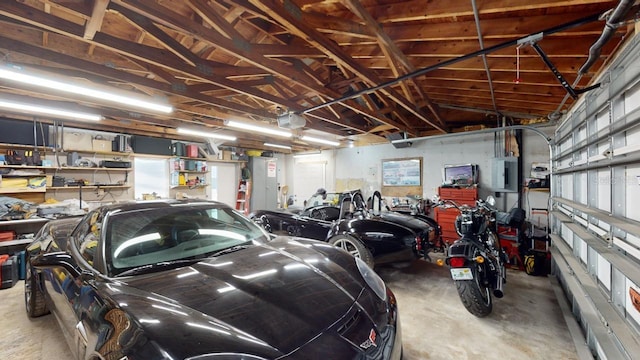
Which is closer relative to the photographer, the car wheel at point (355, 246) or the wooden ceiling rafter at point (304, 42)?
the wooden ceiling rafter at point (304, 42)

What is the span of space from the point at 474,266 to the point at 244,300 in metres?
2.38

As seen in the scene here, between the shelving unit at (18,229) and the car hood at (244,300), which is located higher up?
the car hood at (244,300)

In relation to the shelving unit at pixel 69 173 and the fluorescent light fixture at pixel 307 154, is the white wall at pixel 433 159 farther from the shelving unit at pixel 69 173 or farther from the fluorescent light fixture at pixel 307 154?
the shelving unit at pixel 69 173

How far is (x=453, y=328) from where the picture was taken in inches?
101

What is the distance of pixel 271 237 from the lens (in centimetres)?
238

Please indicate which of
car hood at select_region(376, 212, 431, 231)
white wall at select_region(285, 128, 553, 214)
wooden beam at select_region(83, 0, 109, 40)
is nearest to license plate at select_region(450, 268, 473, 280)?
car hood at select_region(376, 212, 431, 231)

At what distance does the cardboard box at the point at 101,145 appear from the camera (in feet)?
18.7

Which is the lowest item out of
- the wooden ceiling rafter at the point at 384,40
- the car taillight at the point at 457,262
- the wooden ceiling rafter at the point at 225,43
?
the car taillight at the point at 457,262

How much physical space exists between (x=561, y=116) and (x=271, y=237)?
16.0 feet

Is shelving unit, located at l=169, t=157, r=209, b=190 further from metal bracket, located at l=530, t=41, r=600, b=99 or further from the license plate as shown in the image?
metal bracket, located at l=530, t=41, r=600, b=99

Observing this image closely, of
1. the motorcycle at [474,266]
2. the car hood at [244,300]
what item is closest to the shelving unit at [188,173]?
the car hood at [244,300]

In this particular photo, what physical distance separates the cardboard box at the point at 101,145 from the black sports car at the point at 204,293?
14.8ft

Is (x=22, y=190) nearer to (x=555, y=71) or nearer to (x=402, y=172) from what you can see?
(x=555, y=71)

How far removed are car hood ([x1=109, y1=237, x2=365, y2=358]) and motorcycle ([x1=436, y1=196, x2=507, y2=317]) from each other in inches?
58.1
